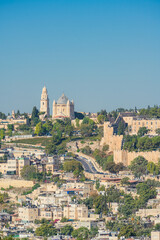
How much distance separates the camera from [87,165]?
73.3m

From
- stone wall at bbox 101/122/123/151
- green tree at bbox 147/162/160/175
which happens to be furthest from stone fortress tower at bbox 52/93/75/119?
green tree at bbox 147/162/160/175

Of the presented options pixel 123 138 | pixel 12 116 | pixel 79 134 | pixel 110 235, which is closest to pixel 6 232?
pixel 110 235

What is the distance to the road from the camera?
234 ft

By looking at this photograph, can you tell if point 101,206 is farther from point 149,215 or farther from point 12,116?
point 12,116

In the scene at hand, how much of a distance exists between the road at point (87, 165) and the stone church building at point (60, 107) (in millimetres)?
22004

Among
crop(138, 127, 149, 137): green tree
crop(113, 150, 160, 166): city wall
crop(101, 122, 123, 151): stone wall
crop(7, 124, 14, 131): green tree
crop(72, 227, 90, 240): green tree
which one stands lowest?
crop(72, 227, 90, 240): green tree

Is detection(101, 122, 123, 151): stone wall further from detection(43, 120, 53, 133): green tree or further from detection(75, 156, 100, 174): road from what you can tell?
detection(43, 120, 53, 133): green tree

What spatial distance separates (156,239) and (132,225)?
4030 millimetres

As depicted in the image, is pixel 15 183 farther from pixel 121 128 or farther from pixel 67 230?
pixel 67 230

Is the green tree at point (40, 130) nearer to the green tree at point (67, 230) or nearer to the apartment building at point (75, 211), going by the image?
the apartment building at point (75, 211)

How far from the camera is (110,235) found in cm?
5206

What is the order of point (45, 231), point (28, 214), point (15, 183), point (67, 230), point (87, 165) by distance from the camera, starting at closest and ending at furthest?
point (45, 231)
point (67, 230)
point (28, 214)
point (15, 183)
point (87, 165)

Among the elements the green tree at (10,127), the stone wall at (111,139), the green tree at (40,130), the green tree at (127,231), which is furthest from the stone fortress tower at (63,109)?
the green tree at (127,231)

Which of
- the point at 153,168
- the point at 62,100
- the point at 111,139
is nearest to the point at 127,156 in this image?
the point at 153,168
